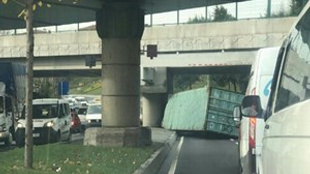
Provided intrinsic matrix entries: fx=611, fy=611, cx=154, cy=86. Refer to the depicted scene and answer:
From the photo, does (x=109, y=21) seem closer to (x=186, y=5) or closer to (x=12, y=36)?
(x=186, y=5)

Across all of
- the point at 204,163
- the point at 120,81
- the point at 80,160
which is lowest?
the point at 204,163

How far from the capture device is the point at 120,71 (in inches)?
816

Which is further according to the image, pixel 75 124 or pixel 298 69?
pixel 75 124

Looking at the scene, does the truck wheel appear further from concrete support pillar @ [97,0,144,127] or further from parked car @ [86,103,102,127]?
parked car @ [86,103,102,127]

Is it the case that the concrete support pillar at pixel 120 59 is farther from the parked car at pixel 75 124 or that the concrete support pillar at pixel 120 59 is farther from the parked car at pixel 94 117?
the parked car at pixel 94 117

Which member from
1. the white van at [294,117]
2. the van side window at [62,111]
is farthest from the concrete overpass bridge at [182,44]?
the white van at [294,117]

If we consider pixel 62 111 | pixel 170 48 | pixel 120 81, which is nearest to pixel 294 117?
pixel 120 81

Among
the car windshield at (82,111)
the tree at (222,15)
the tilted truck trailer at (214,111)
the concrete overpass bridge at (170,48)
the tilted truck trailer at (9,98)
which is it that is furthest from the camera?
the car windshield at (82,111)

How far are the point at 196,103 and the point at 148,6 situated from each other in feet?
38.5

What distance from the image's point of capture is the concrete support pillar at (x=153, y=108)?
4569cm

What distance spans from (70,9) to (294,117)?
70.7 ft

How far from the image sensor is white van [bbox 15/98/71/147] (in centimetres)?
2520

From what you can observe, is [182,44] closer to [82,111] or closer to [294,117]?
[82,111]

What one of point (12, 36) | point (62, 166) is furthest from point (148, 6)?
point (12, 36)
